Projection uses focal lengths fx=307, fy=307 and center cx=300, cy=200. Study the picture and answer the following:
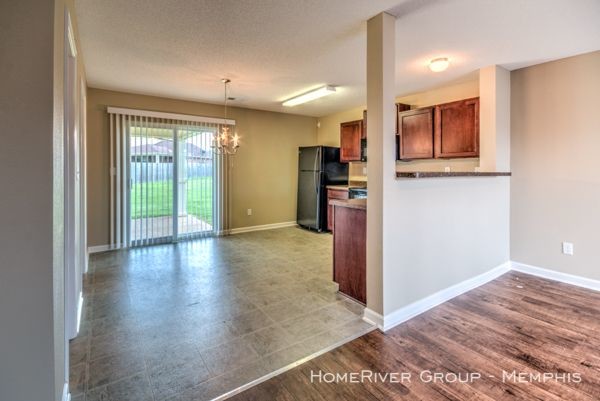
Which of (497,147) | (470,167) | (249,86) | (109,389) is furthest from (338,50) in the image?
(109,389)

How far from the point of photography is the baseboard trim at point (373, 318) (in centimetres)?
238

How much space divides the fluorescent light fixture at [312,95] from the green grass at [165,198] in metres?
2.00

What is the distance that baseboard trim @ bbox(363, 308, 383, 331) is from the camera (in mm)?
2385

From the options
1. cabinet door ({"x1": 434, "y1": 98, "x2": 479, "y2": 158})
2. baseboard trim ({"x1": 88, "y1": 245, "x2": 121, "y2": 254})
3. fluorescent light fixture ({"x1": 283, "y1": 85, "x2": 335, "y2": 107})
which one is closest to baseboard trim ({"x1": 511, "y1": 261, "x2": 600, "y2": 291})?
cabinet door ({"x1": 434, "y1": 98, "x2": 479, "y2": 158})

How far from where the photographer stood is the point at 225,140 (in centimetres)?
446

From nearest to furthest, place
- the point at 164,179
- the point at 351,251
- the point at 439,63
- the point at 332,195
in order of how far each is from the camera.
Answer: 1. the point at 351,251
2. the point at 439,63
3. the point at 164,179
4. the point at 332,195

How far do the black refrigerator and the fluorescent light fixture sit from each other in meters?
1.10

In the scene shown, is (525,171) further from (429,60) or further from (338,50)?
(338,50)

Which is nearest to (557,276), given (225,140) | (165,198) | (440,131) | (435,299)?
(435,299)

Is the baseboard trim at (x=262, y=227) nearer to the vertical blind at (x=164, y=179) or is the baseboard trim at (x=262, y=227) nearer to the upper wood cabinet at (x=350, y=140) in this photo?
the vertical blind at (x=164, y=179)

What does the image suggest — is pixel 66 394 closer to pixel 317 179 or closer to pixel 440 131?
pixel 440 131

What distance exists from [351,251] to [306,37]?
2.02 meters

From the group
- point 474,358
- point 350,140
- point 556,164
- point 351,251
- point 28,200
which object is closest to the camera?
point 28,200

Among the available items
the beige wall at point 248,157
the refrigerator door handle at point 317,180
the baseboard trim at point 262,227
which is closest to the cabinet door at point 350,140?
the refrigerator door handle at point 317,180
